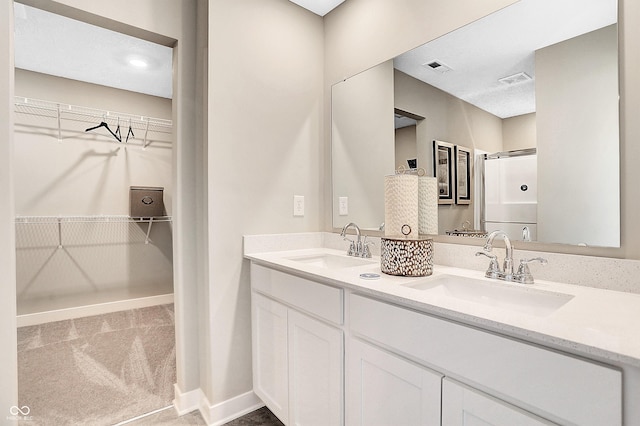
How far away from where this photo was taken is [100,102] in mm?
3365

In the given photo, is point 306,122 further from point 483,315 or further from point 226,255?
point 483,315

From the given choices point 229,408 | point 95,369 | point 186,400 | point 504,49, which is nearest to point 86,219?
point 95,369

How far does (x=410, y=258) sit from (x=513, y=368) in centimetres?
55

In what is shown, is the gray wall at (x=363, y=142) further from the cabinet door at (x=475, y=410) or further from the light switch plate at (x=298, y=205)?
the cabinet door at (x=475, y=410)

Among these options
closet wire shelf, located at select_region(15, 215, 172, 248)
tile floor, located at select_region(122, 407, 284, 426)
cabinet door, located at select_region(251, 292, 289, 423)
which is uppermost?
closet wire shelf, located at select_region(15, 215, 172, 248)

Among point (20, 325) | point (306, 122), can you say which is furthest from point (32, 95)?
point (306, 122)

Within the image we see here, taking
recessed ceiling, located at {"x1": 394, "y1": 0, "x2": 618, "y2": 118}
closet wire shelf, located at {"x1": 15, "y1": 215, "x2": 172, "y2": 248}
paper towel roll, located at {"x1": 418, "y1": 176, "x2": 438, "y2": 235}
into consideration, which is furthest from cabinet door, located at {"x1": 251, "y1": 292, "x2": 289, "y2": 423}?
closet wire shelf, located at {"x1": 15, "y1": 215, "x2": 172, "y2": 248}

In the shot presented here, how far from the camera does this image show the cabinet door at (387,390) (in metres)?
0.89

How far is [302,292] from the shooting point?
1370 mm

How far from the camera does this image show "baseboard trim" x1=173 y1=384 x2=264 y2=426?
1.69m

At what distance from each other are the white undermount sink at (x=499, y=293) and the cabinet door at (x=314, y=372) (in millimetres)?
397

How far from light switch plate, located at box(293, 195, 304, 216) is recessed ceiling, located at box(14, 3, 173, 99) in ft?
5.28

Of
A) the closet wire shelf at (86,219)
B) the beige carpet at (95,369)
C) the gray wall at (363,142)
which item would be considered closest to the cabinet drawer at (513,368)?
the gray wall at (363,142)

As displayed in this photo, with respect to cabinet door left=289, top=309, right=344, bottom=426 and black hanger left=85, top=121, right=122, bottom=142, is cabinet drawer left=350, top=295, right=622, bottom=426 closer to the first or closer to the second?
cabinet door left=289, top=309, right=344, bottom=426
